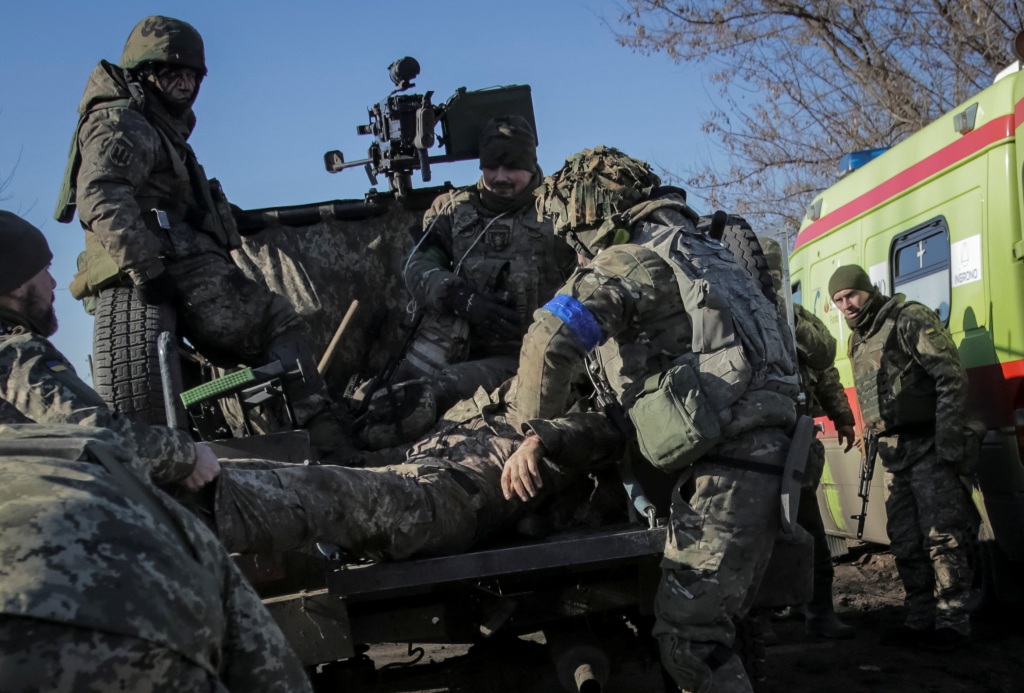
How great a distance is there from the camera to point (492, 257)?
528cm

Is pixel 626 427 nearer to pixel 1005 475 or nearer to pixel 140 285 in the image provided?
pixel 140 285

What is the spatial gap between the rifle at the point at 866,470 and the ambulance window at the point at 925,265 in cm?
79

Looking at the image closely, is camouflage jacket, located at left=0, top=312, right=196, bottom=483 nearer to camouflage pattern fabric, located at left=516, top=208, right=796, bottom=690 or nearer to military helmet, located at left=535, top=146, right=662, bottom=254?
camouflage pattern fabric, located at left=516, top=208, right=796, bottom=690

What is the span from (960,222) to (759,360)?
281cm

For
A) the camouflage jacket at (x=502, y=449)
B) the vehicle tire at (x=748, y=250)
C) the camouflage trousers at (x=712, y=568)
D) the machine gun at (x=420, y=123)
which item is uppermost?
the machine gun at (x=420, y=123)

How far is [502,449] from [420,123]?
241 cm

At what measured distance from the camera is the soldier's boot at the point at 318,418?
4.34m

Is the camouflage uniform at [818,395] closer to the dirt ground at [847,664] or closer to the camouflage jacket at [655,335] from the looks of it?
the dirt ground at [847,664]

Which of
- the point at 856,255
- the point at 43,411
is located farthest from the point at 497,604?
the point at 856,255

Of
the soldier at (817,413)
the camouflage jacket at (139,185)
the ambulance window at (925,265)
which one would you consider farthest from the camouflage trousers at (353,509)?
the ambulance window at (925,265)

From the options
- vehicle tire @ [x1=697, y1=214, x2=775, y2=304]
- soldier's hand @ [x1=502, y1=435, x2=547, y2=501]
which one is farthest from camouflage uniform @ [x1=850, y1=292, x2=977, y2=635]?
soldier's hand @ [x1=502, y1=435, x2=547, y2=501]

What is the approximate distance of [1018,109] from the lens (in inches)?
216

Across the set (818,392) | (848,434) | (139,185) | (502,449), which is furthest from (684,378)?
(848,434)

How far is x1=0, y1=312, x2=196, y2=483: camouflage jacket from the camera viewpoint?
2871mm
